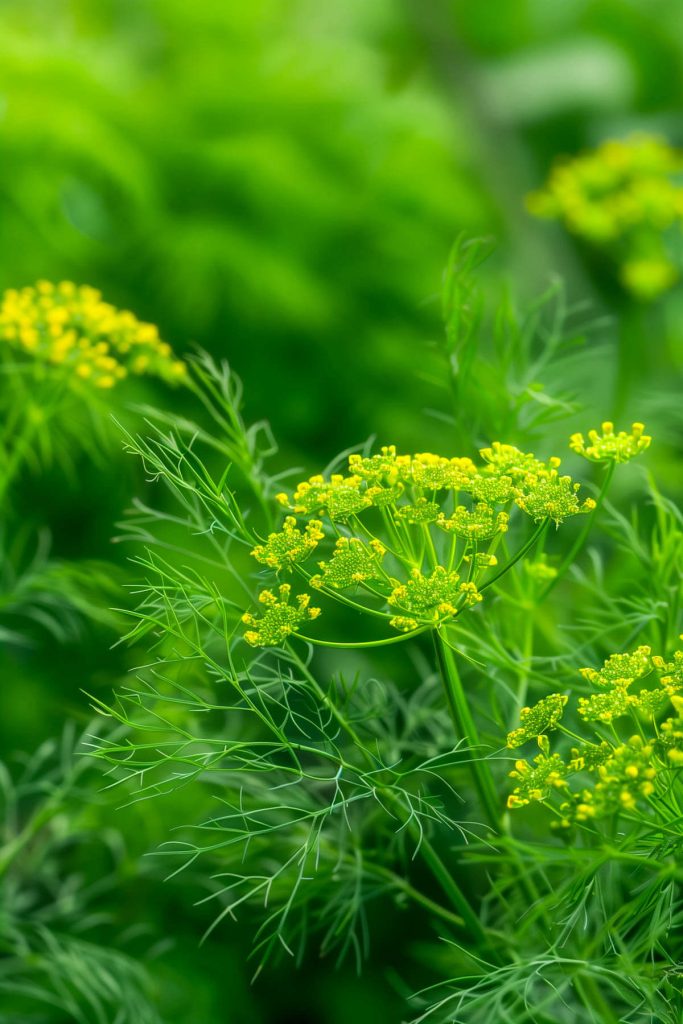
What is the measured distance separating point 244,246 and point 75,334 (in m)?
0.61

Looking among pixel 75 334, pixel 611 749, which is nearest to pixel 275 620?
pixel 611 749

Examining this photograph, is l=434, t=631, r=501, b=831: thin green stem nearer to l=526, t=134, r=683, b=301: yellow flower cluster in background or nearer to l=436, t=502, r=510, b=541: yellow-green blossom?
l=436, t=502, r=510, b=541: yellow-green blossom

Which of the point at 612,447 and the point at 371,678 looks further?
the point at 371,678

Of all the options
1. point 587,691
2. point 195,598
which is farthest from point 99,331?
point 587,691

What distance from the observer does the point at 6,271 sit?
106 centimetres

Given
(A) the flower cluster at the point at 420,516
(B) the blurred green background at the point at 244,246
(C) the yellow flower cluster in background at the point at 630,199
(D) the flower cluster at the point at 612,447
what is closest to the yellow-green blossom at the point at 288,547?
(A) the flower cluster at the point at 420,516

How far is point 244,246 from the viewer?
117cm

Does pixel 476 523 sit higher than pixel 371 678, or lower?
higher

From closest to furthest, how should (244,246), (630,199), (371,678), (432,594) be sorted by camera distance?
(432,594)
(371,678)
(630,199)
(244,246)

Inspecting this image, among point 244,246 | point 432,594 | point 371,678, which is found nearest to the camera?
point 432,594

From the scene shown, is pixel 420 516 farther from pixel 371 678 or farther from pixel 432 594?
pixel 371 678

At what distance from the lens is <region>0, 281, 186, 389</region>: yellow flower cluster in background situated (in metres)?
0.57

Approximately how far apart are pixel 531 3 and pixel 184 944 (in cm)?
164

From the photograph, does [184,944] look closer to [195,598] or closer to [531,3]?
[195,598]
